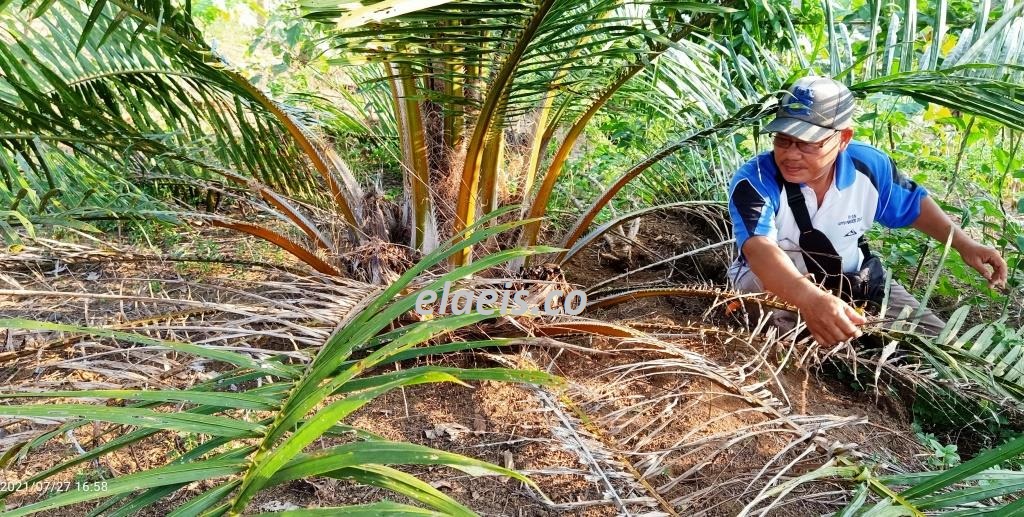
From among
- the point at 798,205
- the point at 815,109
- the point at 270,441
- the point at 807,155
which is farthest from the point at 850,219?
the point at 270,441

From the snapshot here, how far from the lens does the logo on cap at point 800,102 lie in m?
1.71

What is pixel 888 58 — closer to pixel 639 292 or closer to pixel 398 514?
pixel 639 292

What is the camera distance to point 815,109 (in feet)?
5.65

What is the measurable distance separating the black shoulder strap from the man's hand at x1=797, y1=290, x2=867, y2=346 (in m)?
0.55

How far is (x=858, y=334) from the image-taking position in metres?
1.38

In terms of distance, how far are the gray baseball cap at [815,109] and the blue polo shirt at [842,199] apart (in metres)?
0.16

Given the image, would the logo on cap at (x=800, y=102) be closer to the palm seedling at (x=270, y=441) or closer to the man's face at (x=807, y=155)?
the man's face at (x=807, y=155)

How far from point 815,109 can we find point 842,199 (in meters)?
0.35

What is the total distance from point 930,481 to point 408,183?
4.83 feet

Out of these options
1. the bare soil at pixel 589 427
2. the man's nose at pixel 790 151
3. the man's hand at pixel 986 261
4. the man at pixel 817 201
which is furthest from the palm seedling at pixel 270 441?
the man's hand at pixel 986 261

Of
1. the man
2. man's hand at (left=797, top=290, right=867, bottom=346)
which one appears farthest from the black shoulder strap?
man's hand at (left=797, top=290, right=867, bottom=346)

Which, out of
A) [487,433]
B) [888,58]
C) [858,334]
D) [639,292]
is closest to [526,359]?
[487,433]

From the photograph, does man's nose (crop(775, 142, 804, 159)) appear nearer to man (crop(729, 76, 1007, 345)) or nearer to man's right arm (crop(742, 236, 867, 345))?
man (crop(729, 76, 1007, 345))

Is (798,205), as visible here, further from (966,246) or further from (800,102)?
(966,246)
